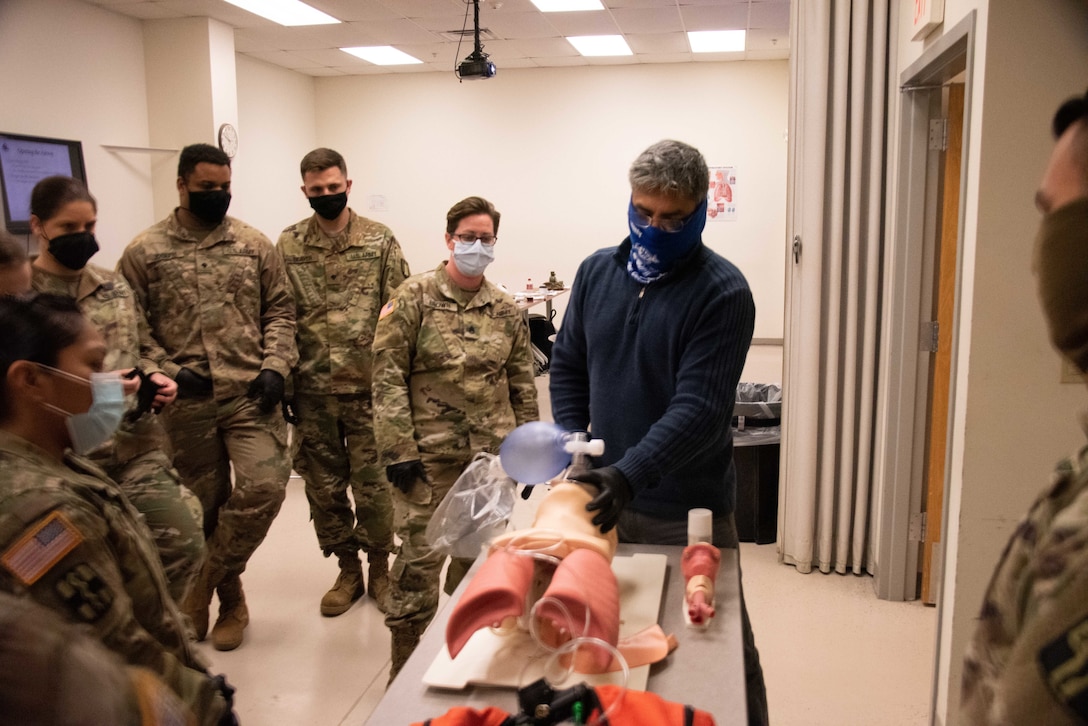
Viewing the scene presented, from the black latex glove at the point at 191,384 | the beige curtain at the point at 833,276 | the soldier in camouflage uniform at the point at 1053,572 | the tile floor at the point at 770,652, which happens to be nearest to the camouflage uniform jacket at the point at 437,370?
the black latex glove at the point at 191,384

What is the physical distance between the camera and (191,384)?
284 cm

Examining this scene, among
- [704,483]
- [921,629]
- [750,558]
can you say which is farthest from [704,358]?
[750,558]

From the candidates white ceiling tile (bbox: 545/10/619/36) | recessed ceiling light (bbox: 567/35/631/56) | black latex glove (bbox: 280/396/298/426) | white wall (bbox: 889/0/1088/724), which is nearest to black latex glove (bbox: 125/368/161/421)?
black latex glove (bbox: 280/396/298/426)

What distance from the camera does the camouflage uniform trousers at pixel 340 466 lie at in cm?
323

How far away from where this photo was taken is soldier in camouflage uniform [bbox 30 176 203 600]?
2281mm

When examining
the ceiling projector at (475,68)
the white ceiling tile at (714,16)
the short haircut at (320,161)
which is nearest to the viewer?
the short haircut at (320,161)

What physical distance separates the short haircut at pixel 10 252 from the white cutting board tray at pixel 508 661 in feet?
5.03

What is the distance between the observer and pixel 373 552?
332 cm

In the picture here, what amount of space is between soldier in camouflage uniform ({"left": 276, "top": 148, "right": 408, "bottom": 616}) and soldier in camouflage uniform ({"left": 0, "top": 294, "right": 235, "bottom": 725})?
164cm

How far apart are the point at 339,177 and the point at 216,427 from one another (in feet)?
3.43

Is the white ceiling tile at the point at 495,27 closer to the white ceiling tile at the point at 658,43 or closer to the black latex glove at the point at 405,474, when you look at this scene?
the white ceiling tile at the point at 658,43

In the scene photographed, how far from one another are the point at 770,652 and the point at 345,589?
164 cm

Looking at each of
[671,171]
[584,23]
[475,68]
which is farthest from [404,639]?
[584,23]

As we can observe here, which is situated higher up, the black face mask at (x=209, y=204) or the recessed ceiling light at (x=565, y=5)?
the recessed ceiling light at (x=565, y=5)
